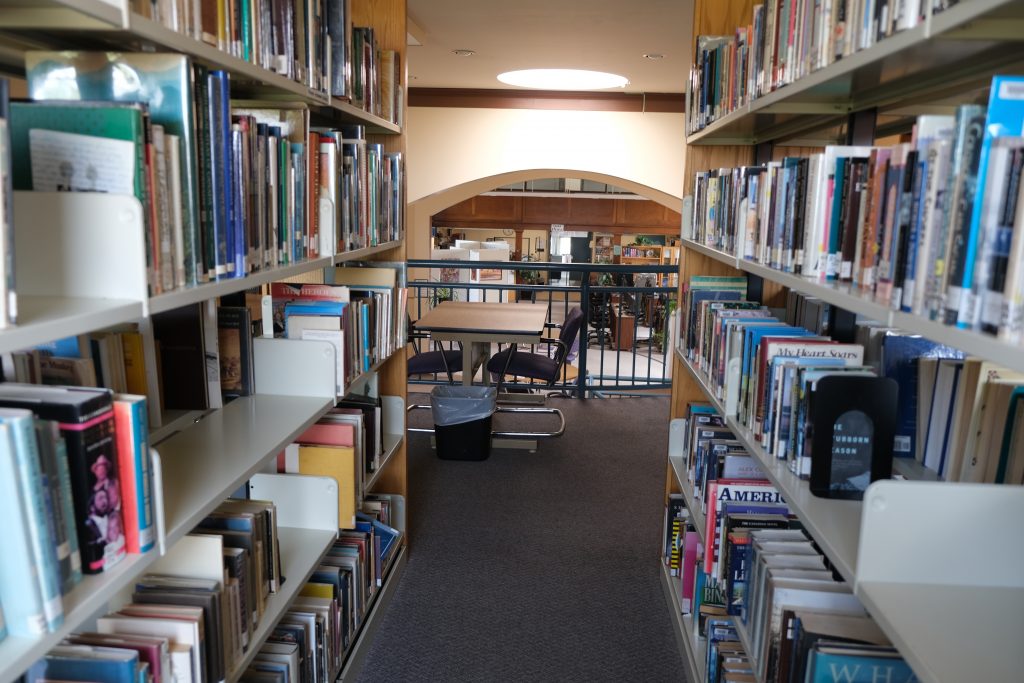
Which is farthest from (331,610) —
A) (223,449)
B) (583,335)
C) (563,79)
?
(563,79)

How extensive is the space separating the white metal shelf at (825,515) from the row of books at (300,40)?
1256 mm

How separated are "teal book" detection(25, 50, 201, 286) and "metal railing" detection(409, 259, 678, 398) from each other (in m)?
3.34

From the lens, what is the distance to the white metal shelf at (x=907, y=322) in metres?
0.77

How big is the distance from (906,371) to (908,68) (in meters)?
0.62

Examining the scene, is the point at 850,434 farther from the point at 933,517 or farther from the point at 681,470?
the point at 681,470

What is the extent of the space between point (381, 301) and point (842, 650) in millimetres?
1661

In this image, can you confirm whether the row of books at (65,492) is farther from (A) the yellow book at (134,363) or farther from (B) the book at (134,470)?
(A) the yellow book at (134,363)

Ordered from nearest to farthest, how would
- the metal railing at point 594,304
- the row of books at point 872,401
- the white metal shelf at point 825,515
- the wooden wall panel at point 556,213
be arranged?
the white metal shelf at point 825,515
the row of books at point 872,401
the metal railing at point 594,304
the wooden wall panel at point 556,213

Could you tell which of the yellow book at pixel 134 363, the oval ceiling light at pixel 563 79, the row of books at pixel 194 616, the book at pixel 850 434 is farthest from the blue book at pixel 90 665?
the oval ceiling light at pixel 563 79

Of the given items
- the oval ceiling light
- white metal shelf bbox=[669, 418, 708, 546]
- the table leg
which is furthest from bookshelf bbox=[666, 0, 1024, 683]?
the oval ceiling light

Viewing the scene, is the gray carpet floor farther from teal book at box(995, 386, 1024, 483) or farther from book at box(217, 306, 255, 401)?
teal book at box(995, 386, 1024, 483)

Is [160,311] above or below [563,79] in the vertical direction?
below

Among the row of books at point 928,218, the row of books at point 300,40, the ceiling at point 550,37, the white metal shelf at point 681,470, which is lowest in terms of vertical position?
the white metal shelf at point 681,470

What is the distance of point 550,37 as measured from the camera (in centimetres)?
433
